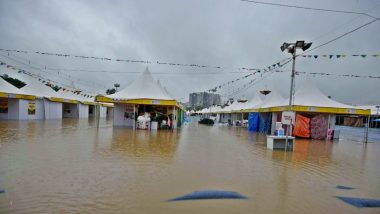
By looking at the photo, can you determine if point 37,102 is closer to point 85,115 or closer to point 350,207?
point 85,115

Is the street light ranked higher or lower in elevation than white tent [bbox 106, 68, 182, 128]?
higher

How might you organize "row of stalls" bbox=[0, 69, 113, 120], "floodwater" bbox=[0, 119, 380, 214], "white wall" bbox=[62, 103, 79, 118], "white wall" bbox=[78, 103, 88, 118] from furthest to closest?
"white wall" bbox=[78, 103, 88, 118] < "white wall" bbox=[62, 103, 79, 118] < "row of stalls" bbox=[0, 69, 113, 120] < "floodwater" bbox=[0, 119, 380, 214]

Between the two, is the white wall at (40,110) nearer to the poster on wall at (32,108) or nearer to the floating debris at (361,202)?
the poster on wall at (32,108)

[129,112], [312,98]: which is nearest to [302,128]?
[312,98]

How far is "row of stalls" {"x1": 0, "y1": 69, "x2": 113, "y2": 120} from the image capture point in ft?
73.7

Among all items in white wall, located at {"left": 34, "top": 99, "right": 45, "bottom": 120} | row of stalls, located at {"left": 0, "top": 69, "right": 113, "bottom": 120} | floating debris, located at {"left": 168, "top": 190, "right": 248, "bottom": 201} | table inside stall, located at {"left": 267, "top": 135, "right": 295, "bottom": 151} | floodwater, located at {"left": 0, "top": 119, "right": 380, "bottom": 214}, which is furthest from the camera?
white wall, located at {"left": 34, "top": 99, "right": 45, "bottom": 120}

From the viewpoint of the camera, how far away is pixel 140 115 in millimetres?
20016

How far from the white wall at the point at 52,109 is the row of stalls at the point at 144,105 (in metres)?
11.3

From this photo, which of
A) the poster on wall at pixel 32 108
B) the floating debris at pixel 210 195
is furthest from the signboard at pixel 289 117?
the poster on wall at pixel 32 108

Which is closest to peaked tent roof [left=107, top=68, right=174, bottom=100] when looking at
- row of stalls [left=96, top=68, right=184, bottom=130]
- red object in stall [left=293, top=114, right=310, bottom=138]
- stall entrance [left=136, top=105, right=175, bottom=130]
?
row of stalls [left=96, top=68, right=184, bottom=130]

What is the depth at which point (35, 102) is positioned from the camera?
25.5 metres

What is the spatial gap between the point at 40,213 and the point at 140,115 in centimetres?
1648

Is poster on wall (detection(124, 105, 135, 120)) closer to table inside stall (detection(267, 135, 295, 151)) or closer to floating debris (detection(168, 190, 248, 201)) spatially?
table inside stall (detection(267, 135, 295, 151))

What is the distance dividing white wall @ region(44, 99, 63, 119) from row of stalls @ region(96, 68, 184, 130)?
443 inches
